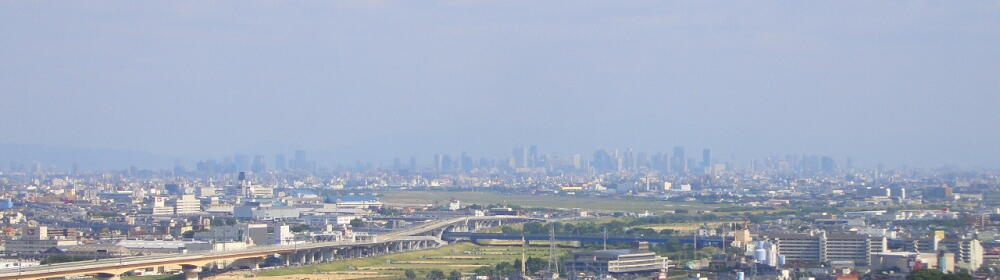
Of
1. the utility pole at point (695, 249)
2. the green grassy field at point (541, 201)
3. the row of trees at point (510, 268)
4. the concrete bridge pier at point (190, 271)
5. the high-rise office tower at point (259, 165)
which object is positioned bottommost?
the concrete bridge pier at point (190, 271)

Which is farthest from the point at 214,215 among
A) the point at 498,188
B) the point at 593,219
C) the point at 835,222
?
the point at 498,188

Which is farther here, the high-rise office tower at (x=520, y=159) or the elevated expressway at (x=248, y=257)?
the high-rise office tower at (x=520, y=159)

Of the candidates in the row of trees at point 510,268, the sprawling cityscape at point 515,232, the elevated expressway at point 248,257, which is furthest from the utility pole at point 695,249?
the elevated expressway at point 248,257

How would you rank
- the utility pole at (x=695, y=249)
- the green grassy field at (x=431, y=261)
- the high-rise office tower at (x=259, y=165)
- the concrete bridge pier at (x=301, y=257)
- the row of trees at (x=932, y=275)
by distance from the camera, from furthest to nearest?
the high-rise office tower at (x=259, y=165), the concrete bridge pier at (x=301, y=257), the utility pole at (x=695, y=249), the green grassy field at (x=431, y=261), the row of trees at (x=932, y=275)

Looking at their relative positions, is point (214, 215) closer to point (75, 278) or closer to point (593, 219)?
point (593, 219)

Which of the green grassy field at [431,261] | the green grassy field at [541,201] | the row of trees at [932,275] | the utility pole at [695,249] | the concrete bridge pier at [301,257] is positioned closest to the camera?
the row of trees at [932,275]

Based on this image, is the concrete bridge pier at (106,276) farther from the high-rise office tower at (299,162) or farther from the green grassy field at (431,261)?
the high-rise office tower at (299,162)
